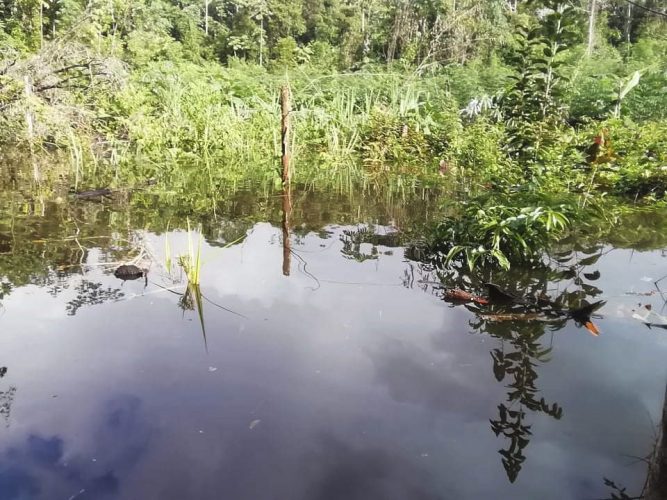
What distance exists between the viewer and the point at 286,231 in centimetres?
585

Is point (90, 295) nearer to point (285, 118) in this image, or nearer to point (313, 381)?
point (313, 381)

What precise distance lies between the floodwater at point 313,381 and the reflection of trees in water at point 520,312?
0.6 inches

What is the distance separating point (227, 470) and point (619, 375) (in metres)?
2.07

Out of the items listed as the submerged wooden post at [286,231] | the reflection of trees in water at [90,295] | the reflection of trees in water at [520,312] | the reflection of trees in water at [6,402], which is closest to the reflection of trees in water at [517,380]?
the reflection of trees in water at [520,312]

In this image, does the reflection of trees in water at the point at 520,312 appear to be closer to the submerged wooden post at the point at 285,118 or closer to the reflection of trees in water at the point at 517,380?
the reflection of trees in water at the point at 517,380

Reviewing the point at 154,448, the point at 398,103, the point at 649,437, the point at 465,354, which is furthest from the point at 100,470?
the point at 398,103

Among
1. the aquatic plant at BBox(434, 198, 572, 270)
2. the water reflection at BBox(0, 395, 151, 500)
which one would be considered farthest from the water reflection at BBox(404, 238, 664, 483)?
the water reflection at BBox(0, 395, 151, 500)

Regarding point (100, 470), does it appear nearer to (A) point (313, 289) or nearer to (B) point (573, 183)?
(A) point (313, 289)

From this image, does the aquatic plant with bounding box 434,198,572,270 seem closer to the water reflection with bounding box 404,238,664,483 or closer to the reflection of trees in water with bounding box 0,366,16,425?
the water reflection with bounding box 404,238,664,483

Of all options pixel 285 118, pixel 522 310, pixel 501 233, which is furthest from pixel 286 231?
pixel 522 310

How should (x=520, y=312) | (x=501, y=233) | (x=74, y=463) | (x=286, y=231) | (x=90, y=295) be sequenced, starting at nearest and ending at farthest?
1. (x=74, y=463)
2. (x=520, y=312)
3. (x=90, y=295)
4. (x=501, y=233)
5. (x=286, y=231)

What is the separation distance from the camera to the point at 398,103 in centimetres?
1239

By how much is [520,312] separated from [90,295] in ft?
9.51

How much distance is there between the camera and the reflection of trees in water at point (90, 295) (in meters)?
3.83
